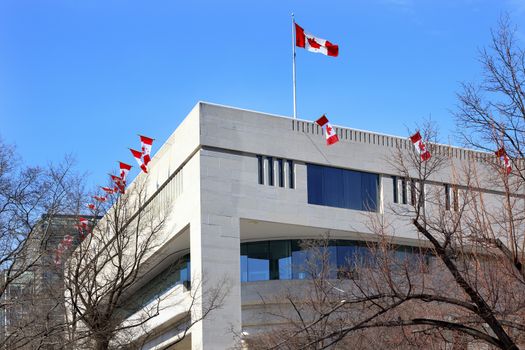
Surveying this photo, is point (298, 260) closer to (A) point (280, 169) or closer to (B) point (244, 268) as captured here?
(B) point (244, 268)

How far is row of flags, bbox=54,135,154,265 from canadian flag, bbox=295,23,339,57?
10.9 meters

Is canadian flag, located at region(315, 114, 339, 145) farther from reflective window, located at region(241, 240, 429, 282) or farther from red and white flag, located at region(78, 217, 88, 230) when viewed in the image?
red and white flag, located at region(78, 217, 88, 230)

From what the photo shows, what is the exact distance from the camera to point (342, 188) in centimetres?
5031

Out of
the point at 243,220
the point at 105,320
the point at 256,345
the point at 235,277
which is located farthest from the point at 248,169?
the point at 105,320

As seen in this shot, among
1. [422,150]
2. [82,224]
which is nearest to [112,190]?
[82,224]

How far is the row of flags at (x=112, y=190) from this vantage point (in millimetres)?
36156

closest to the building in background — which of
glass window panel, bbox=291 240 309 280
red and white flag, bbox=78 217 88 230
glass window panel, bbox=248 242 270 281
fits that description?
red and white flag, bbox=78 217 88 230

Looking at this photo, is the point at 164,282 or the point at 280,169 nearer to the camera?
the point at 280,169

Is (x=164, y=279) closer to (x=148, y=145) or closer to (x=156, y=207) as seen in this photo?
→ (x=156, y=207)

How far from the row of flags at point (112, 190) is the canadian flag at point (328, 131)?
31.2ft

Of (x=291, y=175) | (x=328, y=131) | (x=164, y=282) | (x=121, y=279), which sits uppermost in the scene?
(x=328, y=131)

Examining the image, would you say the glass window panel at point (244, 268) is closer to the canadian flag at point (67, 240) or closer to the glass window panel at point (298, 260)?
the glass window panel at point (298, 260)

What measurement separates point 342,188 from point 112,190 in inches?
541

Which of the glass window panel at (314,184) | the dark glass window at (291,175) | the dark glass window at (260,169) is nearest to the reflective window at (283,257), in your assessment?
the glass window panel at (314,184)
